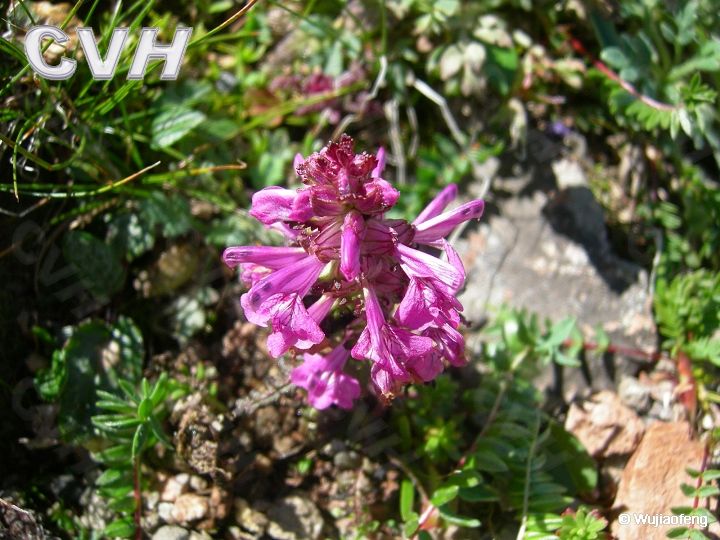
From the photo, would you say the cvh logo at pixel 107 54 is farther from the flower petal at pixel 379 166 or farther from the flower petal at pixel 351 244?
the flower petal at pixel 351 244

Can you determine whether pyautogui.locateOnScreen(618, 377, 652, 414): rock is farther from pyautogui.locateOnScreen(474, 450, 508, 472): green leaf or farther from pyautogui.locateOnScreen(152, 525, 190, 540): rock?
pyautogui.locateOnScreen(152, 525, 190, 540): rock

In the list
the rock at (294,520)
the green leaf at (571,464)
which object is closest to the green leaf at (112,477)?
the rock at (294,520)

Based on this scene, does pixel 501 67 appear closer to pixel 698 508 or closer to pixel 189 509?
pixel 698 508

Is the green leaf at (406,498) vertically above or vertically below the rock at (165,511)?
above

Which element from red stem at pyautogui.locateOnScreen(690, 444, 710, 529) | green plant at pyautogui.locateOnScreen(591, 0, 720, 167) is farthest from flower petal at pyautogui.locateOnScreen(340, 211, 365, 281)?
green plant at pyautogui.locateOnScreen(591, 0, 720, 167)

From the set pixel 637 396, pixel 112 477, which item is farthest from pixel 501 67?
pixel 112 477
